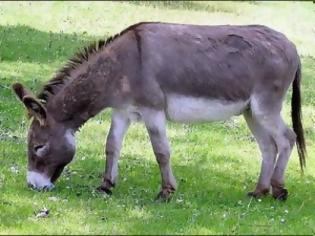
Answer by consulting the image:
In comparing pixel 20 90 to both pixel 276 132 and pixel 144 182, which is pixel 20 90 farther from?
pixel 276 132

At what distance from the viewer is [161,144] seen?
875 cm

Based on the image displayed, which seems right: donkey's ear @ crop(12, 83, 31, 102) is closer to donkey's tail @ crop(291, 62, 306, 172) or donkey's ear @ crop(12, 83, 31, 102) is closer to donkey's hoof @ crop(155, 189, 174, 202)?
donkey's hoof @ crop(155, 189, 174, 202)

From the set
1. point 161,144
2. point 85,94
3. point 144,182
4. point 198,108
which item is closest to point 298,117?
point 198,108

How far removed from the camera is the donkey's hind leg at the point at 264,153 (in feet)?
30.5

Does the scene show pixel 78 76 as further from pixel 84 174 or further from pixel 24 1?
pixel 24 1

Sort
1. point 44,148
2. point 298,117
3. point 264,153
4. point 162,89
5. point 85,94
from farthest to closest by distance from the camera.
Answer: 1. point 298,117
2. point 264,153
3. point 85,94
4. point 44,148
5. point 162,89

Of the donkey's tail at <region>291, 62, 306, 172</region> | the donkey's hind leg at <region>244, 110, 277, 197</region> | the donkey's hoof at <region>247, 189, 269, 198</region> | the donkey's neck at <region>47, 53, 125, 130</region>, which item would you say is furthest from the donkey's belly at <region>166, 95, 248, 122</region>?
the donkey's hoof at <region>247, 189, 269, 198</region>

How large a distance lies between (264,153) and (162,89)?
160 centimetres

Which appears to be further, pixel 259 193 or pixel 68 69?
pixel 259 193

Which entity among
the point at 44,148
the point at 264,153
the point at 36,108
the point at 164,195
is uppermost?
the point at 36,108

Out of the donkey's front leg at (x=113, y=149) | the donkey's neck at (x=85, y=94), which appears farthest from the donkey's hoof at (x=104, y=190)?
the donkey's neck at (x=85, y=94)

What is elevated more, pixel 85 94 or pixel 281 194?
pixel 85 94

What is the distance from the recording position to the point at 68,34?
2091 cm

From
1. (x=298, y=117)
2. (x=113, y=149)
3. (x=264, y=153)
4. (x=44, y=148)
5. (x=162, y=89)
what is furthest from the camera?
(x=298, y=117)
